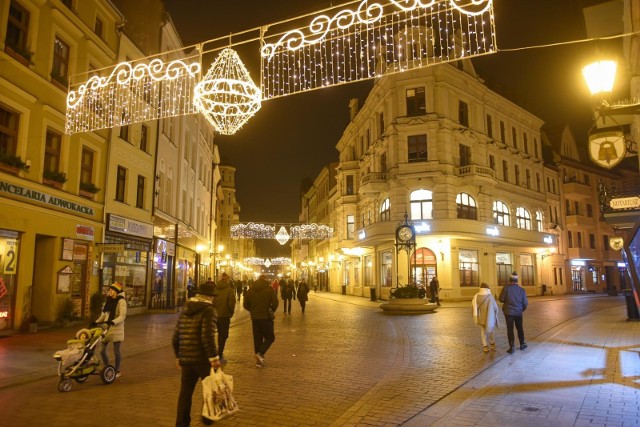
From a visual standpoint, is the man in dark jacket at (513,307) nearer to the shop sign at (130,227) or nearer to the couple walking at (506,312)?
the couple walking at (506,312)

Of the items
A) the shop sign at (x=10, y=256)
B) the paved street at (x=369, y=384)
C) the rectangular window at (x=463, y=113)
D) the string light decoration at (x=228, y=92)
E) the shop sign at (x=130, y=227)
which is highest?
the rectangular window at (x=463, y=113)

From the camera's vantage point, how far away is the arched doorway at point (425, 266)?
33812 mm

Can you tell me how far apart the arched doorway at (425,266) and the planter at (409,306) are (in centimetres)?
1002

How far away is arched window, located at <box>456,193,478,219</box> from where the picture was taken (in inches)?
1363

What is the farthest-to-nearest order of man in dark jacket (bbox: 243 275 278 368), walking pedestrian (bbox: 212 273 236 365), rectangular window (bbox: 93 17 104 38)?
1. rectangular window (bbox: 93 17 104 38)
2. walking pedestrian (bbox: 212 273 236 365)
3. man in dark jacket (bbox: 243 275 278 368)

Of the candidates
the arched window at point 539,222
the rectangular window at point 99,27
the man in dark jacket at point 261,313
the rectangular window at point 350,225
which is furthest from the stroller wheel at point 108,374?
the arched window at point 539,222

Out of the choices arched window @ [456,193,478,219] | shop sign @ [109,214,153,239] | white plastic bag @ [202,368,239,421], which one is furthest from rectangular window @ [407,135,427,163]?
white plastic bag @ [202,368,239,421]

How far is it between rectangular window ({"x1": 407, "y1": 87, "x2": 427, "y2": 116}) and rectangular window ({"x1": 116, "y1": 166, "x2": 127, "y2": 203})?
2108 centimetres

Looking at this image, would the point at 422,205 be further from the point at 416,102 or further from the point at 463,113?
the point at 463,113

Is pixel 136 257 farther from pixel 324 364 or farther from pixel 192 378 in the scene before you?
pixel 192 378

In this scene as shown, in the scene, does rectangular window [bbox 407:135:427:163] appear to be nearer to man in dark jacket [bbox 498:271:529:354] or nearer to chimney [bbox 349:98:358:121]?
chimney [bbox 349:98:358:121]

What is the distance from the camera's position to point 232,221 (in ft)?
296

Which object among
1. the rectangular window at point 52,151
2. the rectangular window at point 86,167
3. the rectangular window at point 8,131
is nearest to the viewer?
the rectangular window at point 8,131

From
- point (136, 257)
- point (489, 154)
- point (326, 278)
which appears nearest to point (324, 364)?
point (136, 257)
